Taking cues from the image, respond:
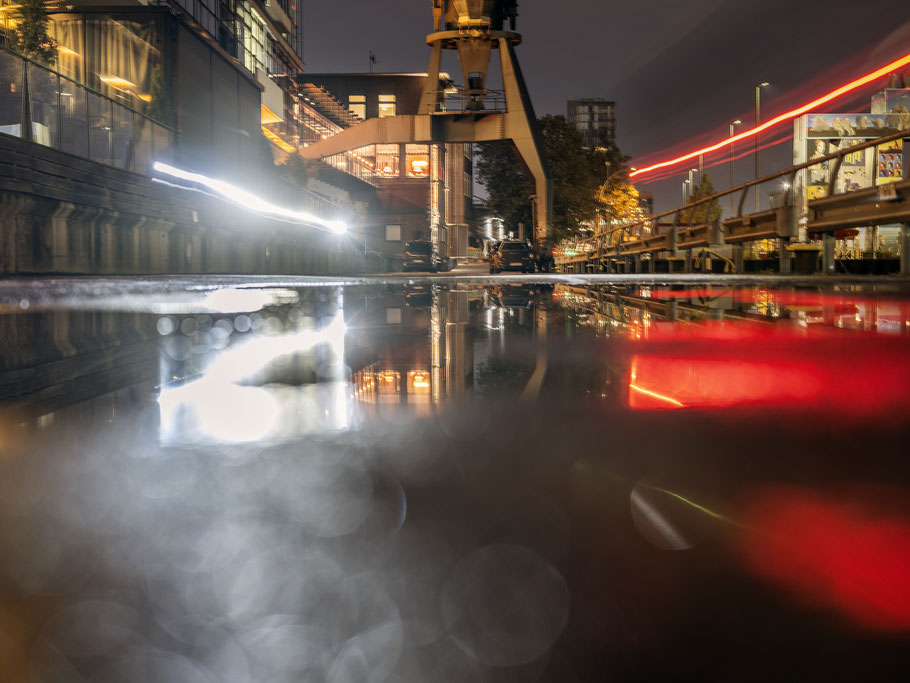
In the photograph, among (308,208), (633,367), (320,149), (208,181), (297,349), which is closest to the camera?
(633,367)

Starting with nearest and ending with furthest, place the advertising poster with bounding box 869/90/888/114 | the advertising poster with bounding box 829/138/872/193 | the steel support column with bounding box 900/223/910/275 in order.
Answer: the steel support column with bounding box 900/223/910/275
the advertising poster with bounding box 829/138/872/193
the advertising poster with bounding box 869/90/888/114

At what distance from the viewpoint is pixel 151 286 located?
10.5 metres

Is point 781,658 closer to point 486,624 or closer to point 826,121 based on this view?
point 486,624

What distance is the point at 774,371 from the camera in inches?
156

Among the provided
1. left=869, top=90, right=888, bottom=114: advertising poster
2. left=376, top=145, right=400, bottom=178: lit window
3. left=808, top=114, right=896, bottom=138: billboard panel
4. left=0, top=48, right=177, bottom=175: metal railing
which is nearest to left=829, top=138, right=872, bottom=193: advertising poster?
left=808, top=114, right=896, bottom=138: billboard panel

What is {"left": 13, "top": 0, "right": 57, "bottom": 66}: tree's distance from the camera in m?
25.7

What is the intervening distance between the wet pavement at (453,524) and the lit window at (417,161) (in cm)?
7801

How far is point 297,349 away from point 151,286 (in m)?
6.30

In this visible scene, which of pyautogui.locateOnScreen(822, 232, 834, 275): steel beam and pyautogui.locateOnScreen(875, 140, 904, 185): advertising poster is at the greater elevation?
pyautogui.locateOnScreen(875, 140, 904, 185): advertising poster

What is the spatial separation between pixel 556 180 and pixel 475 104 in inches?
827

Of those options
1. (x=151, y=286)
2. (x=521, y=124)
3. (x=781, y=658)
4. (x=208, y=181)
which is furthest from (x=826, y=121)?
(x=781, y=658)

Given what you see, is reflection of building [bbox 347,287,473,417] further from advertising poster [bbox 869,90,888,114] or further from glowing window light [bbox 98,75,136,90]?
advertising poster [bbox 869,90,888,114]

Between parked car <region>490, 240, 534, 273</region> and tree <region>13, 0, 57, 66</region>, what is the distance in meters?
18.9

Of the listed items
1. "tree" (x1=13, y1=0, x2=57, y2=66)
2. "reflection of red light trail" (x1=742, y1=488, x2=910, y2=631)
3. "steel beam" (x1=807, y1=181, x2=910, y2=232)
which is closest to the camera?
"reflection of red light trail" (x1=742, y1=488, x2=910, y2=631)
